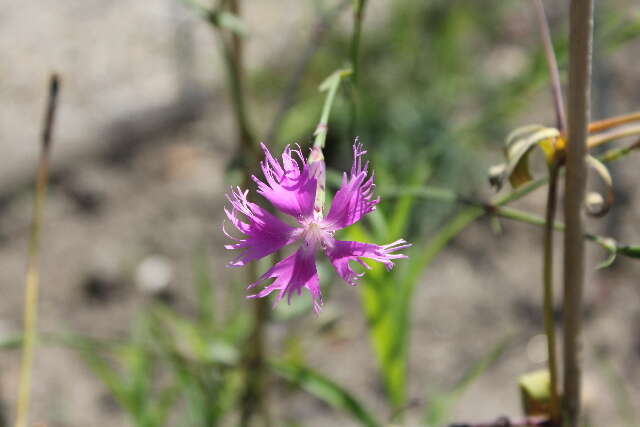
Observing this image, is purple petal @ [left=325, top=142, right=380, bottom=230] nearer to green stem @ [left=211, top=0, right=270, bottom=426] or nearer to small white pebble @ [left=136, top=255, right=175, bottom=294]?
green stem @ [left=211, top=0, right=270, bottom=426]

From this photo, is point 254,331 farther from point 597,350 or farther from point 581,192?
point 597,350

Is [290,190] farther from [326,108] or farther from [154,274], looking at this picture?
[154,274]

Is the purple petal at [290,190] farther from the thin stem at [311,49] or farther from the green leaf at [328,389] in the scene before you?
the green leaf at [328,389]

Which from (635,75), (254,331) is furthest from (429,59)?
(254,331)

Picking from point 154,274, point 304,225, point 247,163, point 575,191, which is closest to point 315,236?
point 304,225

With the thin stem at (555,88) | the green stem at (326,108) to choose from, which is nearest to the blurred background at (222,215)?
the thin stem at (555,88)

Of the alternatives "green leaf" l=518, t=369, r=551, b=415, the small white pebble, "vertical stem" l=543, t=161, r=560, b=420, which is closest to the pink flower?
"vertical stem" l=543, t=161, r=560, b=420
